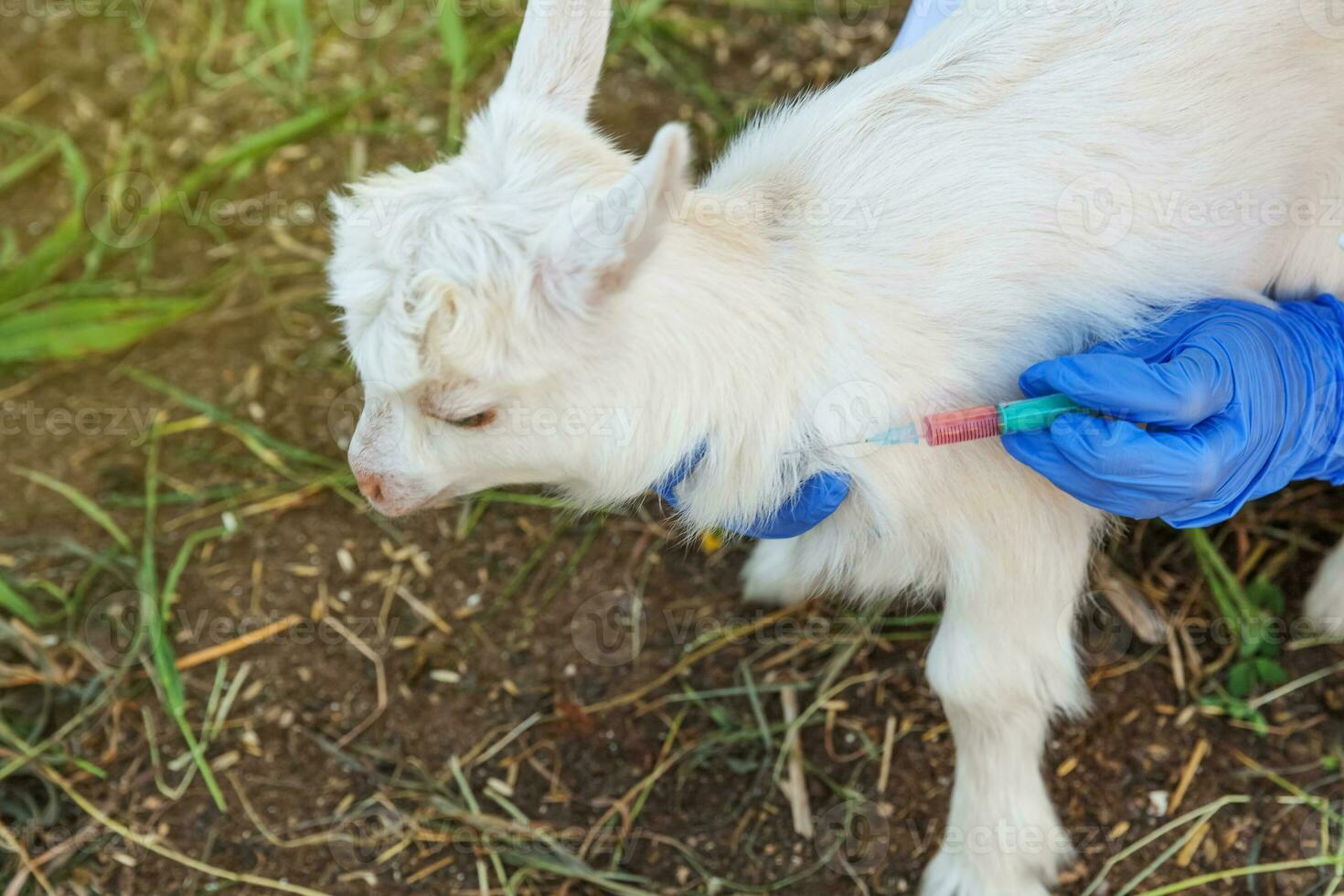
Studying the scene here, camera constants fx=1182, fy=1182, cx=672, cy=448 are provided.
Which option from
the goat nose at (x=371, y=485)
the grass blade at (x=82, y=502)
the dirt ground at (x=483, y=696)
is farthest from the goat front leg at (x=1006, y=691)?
the grass blade at (x=82, y=502)

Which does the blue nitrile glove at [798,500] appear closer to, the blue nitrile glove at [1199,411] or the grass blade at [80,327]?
the blue nitrile glove at [1199,411]

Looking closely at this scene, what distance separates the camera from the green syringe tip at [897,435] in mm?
1960

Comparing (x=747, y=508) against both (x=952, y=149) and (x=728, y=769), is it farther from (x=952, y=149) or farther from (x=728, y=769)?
(x=728, y=769)

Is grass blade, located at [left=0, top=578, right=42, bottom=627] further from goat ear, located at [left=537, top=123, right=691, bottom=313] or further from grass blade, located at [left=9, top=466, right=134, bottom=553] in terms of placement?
goat ear, located at [left=537, top=123, right=691, bottom=313]

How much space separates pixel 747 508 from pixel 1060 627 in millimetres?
721

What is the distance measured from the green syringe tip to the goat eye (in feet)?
2.05

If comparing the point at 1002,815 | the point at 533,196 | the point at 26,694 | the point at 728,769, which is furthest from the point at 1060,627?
the point at 26,694

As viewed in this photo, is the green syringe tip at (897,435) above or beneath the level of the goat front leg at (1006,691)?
above

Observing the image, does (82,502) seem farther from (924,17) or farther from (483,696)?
(924,17)

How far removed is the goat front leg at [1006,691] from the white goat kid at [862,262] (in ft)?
0.06

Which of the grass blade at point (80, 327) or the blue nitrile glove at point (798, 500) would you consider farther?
the grass blade at point (80, 327)

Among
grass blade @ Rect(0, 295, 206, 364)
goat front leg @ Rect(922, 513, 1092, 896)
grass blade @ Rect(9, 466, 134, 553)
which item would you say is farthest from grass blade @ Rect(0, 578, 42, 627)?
goat front leg @ Rect(922, 513, 1092, 896)

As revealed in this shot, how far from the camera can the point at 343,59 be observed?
4070mm

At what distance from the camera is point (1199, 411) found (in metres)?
2.03
